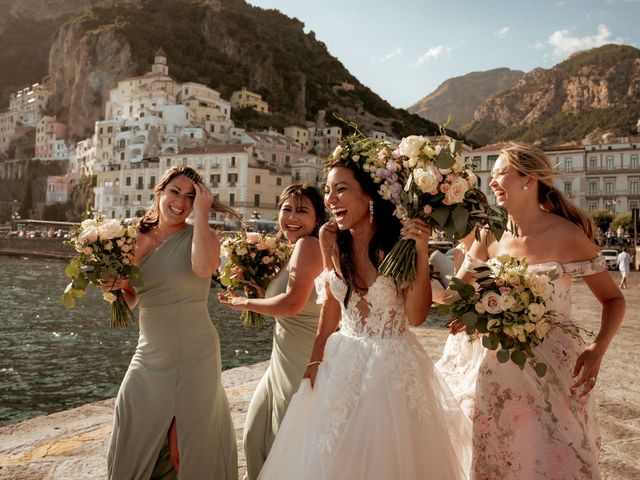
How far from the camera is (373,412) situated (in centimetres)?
249

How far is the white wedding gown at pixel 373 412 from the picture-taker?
242 centimetres

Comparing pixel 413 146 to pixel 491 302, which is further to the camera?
pixel 413 146

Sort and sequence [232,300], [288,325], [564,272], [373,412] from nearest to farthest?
1. [373,412]
2. [564,272]
3. [288,325]
4. [232,300]

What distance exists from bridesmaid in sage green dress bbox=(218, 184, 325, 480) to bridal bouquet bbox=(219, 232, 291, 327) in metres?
0.52

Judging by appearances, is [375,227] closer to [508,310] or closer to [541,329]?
[508,310]

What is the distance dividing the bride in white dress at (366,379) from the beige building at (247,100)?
104m

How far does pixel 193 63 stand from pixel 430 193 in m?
120

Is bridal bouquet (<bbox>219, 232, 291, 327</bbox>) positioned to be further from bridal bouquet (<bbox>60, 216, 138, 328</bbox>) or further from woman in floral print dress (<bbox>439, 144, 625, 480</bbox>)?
woman in floral print dress (<bbox>439, 144, 625, 480</bbox>)

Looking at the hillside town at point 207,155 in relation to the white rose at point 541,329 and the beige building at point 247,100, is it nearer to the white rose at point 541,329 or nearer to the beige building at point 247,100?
the beige building at point 247,100

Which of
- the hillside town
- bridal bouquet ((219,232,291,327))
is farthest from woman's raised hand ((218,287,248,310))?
the hillside town

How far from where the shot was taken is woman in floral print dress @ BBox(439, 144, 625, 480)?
2.63 meters

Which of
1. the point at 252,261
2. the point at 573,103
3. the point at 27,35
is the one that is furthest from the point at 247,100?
the point at 252,261

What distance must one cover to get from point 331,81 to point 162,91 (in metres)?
60.2

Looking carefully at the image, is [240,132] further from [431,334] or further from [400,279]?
[400,279]
